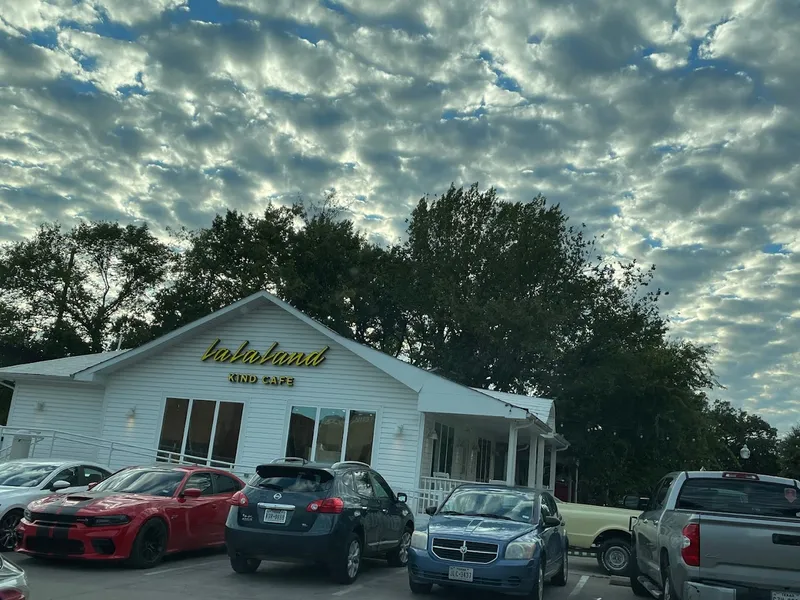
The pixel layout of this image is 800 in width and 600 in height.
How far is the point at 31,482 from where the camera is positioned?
40.5 feet

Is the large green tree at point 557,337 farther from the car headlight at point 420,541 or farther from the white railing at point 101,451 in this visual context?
the car headlight at point 420,541

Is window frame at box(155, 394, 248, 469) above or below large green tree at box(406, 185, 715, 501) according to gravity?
below

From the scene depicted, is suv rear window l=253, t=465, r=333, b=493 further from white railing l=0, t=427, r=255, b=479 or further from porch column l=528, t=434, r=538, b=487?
porch column l=528, t=434, r=538, b=487

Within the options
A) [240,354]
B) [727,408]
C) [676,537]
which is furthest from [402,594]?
[727,408]

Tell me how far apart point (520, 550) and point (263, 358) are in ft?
42.9

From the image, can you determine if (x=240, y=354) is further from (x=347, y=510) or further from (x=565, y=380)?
(x=565, y=380)

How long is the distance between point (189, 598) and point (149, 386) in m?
14.1

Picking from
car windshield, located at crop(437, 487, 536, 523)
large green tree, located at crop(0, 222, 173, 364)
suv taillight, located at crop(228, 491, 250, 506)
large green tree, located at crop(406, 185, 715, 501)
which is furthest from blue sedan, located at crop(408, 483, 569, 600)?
large green tree, located at crop(0, 222, 173, 364)

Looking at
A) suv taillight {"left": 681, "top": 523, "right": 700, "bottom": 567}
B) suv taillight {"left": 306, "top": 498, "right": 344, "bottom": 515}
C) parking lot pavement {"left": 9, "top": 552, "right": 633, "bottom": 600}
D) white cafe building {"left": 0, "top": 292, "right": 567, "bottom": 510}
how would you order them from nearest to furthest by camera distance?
suv taillight {"left": 681, "top": 523, "right": 700, "bottom": 567} < parking lot pavement {"left": 9, "top": 552, "right": 633, "bottom": 600} < suv taillight {"left": 306, "top": 498, "right": 344, "bottom": 515} < white cafe building {"left": 0, "top": 292, "right": 567, "bottom": 510}

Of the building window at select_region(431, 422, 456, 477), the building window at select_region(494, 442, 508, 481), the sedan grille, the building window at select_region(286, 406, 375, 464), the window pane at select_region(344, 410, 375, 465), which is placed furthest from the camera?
the building window at select_region(494, 442, 508, 481)

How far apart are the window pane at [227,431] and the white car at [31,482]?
6.86 m

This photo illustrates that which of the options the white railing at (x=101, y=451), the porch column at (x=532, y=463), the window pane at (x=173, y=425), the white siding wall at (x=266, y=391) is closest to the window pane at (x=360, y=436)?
the white siding wall at (x=266, y=391)

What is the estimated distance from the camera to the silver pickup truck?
288 inches

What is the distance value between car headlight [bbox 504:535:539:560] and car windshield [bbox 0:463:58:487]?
8.11m
